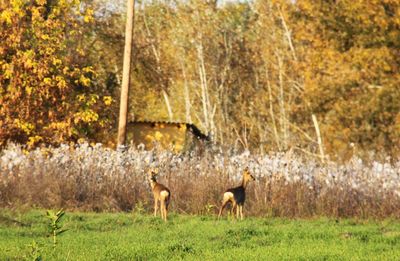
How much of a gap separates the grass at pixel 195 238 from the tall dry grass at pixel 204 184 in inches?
71.0

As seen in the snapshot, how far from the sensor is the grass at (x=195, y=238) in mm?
11406

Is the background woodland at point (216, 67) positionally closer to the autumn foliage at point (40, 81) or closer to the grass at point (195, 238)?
the autumn foliage at point (40, 81)

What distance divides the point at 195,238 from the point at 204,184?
7.20m

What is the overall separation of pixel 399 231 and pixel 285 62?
128 feet

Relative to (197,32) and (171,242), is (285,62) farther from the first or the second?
(171,242)

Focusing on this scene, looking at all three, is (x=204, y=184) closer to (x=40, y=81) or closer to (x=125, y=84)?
(x=125, y=84)

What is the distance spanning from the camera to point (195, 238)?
13812mm

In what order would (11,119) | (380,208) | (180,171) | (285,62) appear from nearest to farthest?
(380,208) < (180,171) < (11,119) < (285,62)

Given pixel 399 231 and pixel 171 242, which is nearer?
pixel 171 242

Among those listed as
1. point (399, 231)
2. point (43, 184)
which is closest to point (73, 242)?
point (399, 231)

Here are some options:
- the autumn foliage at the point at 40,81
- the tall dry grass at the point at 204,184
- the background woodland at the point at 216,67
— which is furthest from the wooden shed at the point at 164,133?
the tall dry grass at the point at 204,184

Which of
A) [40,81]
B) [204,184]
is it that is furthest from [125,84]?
[204,184]

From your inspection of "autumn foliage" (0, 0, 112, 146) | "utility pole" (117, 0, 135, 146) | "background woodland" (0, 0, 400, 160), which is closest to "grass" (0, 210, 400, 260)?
"background woodland" (0, 0, 400, 160)

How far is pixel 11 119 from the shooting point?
31234 millimetres
